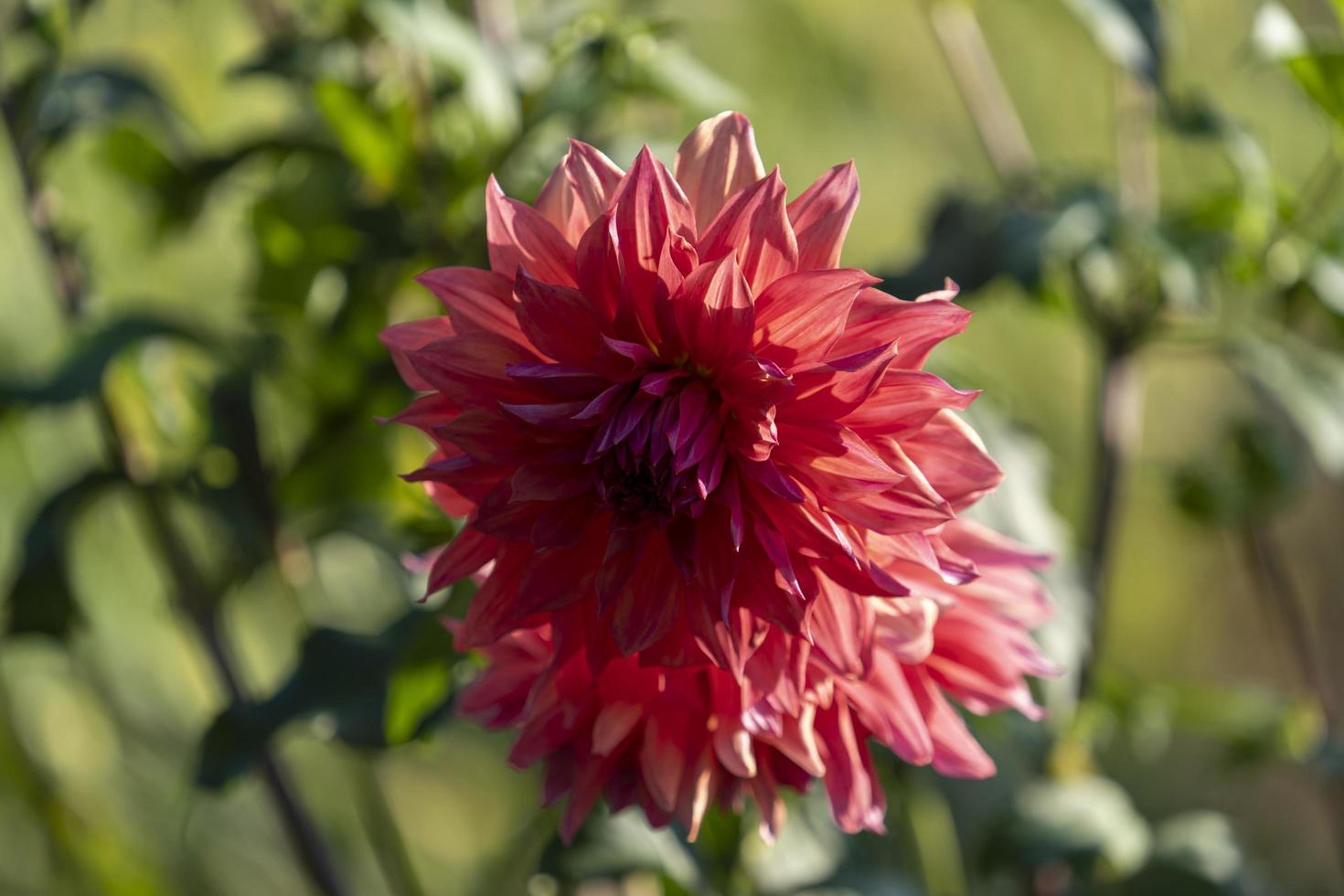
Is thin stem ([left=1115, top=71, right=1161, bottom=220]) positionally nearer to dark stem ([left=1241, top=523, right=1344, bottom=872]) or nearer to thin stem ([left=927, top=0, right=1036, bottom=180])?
thin stem ([left=927, top=0, right=1036, bottom=180])

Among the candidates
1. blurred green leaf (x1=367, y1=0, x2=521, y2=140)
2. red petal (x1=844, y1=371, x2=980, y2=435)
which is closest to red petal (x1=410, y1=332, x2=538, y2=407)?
red petal (x1=844, y1=371, x2=980, y2=435)

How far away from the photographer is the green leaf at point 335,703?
20.1 inches

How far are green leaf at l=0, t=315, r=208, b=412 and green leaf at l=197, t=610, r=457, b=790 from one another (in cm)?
17

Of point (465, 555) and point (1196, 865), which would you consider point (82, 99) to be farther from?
point (1196, 865)

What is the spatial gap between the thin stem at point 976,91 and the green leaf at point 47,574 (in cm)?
57

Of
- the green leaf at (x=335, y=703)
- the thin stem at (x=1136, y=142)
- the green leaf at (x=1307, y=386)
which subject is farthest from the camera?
the thin stem at (x=1136, y=142)

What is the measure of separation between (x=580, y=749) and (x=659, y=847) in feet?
0.65

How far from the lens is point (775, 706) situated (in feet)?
1.16

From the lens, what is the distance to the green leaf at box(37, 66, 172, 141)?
63cm

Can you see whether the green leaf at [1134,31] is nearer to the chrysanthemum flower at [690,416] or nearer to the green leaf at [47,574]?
the chrysanthemum flower at [690,416]

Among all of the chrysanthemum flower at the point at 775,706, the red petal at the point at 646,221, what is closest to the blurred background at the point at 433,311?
the chrysanthemum flower at the point at 775,706

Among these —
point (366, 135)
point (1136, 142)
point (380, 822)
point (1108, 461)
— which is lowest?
point (380, 822)

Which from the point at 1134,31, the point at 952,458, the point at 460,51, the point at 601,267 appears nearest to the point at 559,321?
the point at 601,267

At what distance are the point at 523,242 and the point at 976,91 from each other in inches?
22.9
